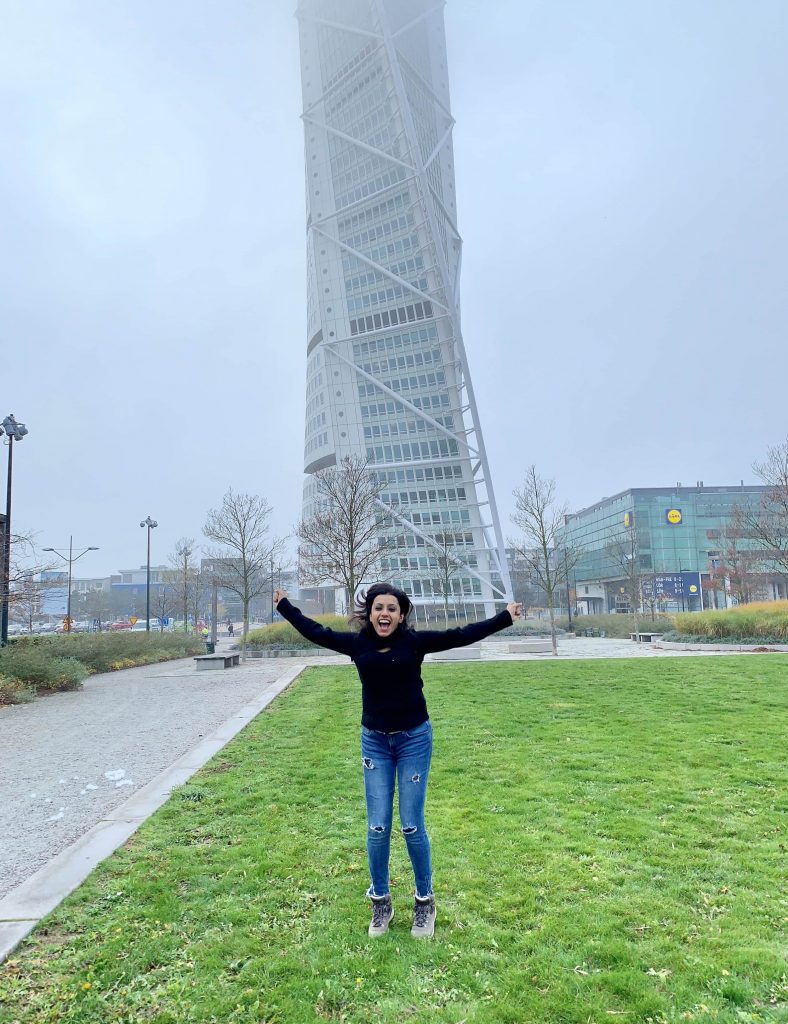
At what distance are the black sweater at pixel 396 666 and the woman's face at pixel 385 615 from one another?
0.06 m

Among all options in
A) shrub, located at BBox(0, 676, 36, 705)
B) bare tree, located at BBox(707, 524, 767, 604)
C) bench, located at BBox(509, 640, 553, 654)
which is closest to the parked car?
bench, located at BBox(509, 640, 553, 654)

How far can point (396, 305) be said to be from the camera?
3017 inches

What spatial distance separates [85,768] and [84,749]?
1499 mm

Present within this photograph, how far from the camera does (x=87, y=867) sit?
16.4 feet

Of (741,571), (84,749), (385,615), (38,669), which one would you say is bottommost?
(84,749)

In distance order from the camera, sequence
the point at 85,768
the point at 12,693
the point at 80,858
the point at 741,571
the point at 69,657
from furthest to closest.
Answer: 1. the point at 741,571
2. the point at 69,657
3. the point at 12,693
4. the point at 85,768
5. the point at 80,858

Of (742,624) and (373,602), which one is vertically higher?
(373,602)

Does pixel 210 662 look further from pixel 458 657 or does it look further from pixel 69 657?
pixel 458 657

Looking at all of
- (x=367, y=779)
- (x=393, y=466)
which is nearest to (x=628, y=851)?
(x=367, y=779)

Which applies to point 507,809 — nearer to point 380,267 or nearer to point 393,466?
point 393,466

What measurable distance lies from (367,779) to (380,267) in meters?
77.6

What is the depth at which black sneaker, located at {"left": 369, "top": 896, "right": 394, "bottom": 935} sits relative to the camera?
392 cm

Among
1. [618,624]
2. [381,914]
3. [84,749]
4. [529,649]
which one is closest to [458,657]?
[529,649]

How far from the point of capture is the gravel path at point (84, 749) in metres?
6.18
